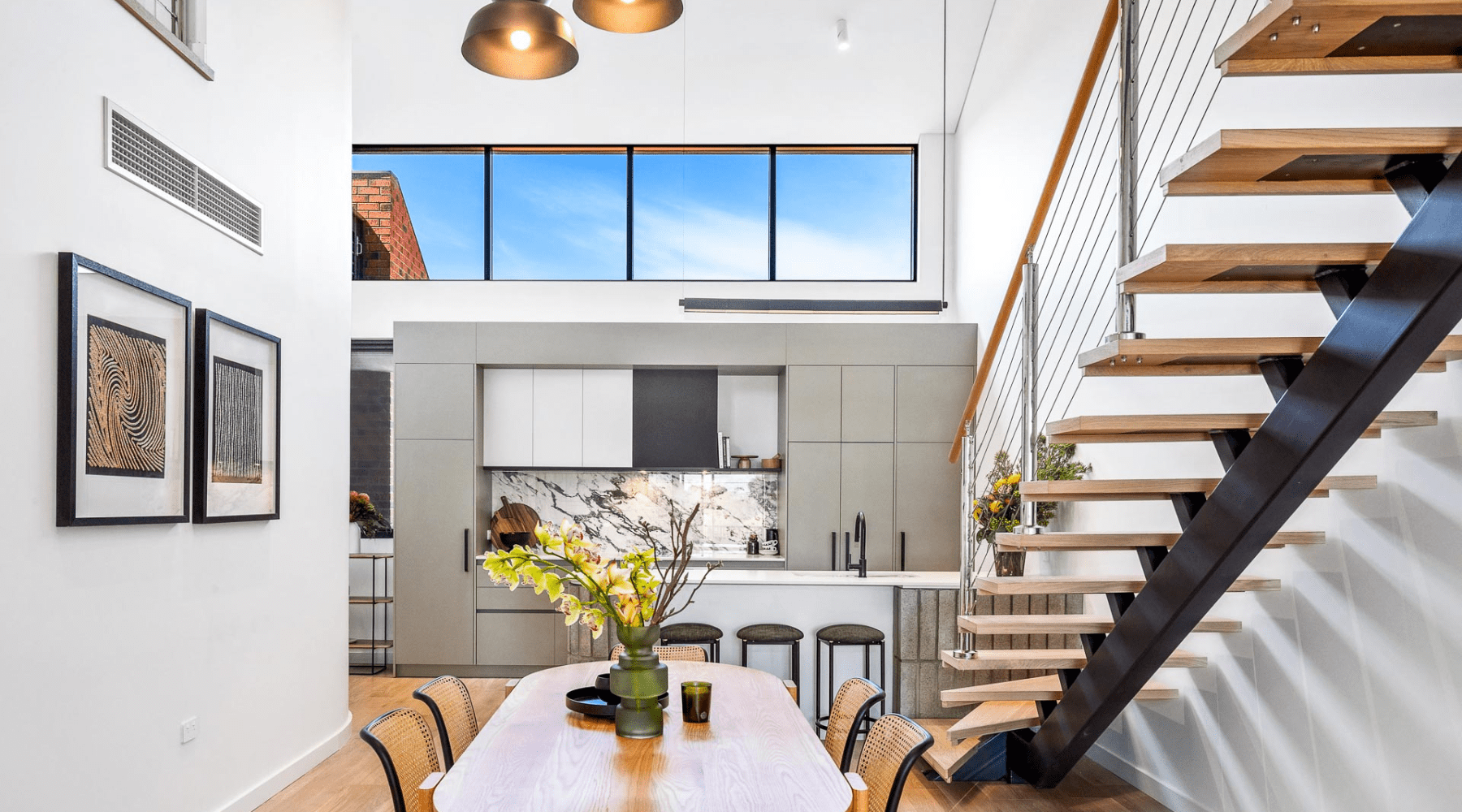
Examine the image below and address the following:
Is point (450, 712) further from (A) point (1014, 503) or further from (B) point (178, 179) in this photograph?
(A) point (1014, 503)

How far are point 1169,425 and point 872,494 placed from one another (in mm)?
3915

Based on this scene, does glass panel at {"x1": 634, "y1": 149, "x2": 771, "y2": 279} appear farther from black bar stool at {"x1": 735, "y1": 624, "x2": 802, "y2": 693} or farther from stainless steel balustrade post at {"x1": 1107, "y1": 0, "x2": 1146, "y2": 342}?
stainless steel balustrade post at {"x1": 1107, "y1": 0, "x2": 1146, "y2": 342}

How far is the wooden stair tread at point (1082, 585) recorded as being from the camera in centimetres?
335

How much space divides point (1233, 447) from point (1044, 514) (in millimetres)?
2294

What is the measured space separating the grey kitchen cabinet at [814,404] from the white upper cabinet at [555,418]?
1481 millimetres

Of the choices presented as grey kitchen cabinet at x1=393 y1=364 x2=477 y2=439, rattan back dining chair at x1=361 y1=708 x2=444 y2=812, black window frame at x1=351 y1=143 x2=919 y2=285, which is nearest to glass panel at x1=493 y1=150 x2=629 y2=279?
black window frame at x1=351 y1=143 x2=919 y2=285

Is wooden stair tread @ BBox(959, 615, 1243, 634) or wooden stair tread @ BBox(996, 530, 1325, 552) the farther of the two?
wooden stair tread @ BBox(959, 615, 1243, 634)

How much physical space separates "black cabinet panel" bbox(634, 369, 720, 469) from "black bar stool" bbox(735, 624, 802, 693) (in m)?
1.90

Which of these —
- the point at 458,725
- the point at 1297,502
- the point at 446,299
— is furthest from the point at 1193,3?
the point at 446,299

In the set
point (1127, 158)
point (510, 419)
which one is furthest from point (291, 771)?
point (1127, 158)

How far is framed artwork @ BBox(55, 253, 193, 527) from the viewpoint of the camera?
2789 mm

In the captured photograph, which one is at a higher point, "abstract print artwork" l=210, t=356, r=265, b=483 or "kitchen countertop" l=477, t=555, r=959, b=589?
"abstract print artwork" l=210, t=356, r=265, b=483

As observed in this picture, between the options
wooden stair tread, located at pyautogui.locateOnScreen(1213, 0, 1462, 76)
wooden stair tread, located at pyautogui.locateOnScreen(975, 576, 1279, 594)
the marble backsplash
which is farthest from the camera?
the marble backsplash

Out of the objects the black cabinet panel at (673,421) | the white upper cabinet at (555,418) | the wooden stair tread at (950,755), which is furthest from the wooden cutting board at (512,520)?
the wooden stair tread at (950,755)
